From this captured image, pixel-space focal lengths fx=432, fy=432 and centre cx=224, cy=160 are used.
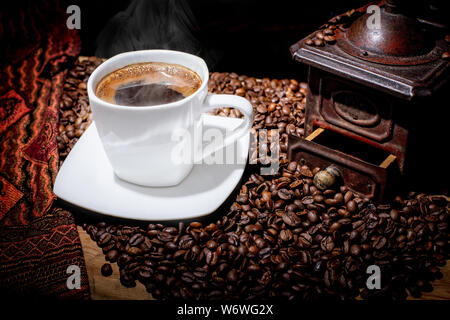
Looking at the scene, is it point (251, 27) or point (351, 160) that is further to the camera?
point (251, 27)

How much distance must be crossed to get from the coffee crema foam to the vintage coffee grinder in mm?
313

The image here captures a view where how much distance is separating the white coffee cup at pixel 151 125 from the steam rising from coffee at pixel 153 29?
2.41 ft

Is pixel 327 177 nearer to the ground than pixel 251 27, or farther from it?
nearer to the ground

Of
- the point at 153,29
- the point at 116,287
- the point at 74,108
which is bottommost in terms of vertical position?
the point at 116,287

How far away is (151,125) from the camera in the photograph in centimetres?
94

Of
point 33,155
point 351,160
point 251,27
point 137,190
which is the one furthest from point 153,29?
point 351,160

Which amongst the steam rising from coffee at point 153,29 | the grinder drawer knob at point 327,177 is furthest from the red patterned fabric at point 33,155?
the grinder drawer knob at point 327,177

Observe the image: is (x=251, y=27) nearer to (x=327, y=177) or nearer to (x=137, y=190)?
(x=327, y=177)

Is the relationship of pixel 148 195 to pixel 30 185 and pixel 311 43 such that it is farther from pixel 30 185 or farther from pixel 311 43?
pixel 311 43

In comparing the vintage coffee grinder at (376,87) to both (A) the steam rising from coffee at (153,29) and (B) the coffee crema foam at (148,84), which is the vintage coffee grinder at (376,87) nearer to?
(B) the coffee crema foam at (148,84)

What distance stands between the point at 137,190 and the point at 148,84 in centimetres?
27

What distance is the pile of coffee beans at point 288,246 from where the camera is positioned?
997 millimetres

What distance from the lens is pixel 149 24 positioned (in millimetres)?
1817

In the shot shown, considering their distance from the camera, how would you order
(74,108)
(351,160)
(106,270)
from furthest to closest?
(74,108) < (351,160) < (106,270)
